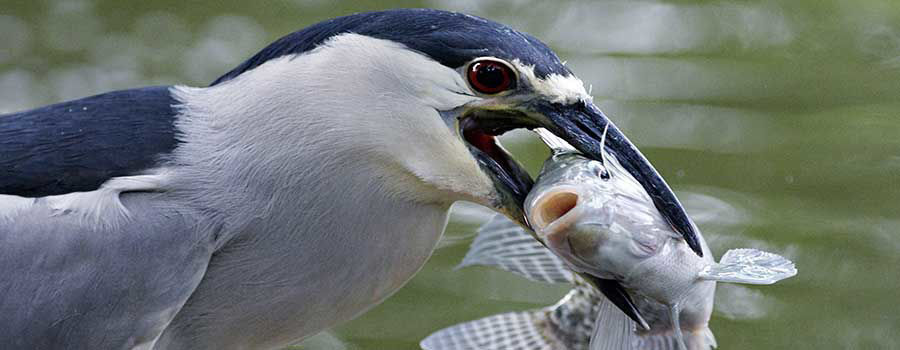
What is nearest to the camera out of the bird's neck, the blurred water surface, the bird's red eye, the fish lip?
the fish lip

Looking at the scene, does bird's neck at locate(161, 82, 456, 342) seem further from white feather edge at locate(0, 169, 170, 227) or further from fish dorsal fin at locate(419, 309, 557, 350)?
fish dorsal fin at locate(419, 309, 557, 350)

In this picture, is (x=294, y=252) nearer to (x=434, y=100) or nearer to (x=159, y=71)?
(x=434, y=100)

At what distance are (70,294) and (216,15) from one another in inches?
128

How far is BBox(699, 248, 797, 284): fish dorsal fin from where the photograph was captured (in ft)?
6.77

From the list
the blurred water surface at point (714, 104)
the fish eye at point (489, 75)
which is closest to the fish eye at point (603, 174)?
the fish eye at point (489, 75)

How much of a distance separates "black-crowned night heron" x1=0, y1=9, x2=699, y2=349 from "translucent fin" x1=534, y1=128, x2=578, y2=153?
0.16 feet

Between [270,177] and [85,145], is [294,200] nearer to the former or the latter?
[270,177]

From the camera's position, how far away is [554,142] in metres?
2.22

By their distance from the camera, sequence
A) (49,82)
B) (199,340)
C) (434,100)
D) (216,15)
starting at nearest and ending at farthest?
(434,100), (199,340), (49,82), (216,15)

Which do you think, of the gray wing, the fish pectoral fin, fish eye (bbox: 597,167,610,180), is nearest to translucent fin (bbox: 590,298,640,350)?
the fish pectoral fin

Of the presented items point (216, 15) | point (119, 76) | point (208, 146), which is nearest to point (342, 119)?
point (208, 146)

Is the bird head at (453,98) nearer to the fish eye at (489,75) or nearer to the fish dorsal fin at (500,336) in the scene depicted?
the fish eye at (489,75)

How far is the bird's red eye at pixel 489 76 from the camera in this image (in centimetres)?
216

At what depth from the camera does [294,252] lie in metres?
2.31
